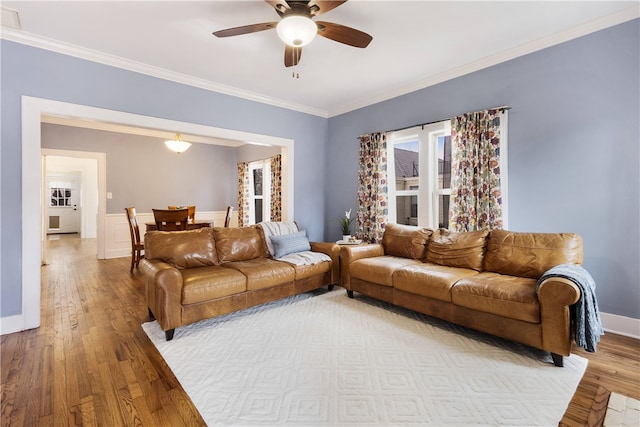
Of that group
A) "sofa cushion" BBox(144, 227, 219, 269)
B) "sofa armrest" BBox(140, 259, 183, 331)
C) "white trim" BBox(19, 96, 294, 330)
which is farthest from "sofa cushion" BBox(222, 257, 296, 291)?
"white trim" BBox(19, 96, 294, 330)

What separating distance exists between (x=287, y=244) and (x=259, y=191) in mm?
3886

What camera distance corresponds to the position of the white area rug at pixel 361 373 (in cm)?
166

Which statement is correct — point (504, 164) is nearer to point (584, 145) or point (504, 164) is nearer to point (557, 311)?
point (584, 145)

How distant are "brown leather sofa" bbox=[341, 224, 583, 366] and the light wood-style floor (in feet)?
1.50

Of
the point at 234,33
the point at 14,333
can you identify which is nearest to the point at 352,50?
the point at 234,33

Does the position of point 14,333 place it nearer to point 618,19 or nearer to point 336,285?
point 336,285

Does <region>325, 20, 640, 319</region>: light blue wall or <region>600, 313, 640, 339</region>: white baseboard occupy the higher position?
<region>325, 20, 640, 319</region>: light blue wall

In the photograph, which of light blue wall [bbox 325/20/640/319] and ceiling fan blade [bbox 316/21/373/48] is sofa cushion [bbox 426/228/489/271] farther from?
ceiling fan blade [bbox 316/21/373/48]

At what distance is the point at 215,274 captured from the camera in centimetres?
285

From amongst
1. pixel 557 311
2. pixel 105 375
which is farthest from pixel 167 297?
pixel 557 311

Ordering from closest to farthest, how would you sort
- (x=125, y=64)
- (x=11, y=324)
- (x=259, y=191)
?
1. (x=11, y=324)
2. (x=125, y=64)
3. (x=259, y=191)

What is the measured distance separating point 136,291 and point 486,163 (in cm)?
461

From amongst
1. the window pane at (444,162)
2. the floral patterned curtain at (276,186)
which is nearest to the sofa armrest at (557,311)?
A: the window pane at (444,162)

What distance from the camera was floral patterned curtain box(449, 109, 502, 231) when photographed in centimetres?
321
